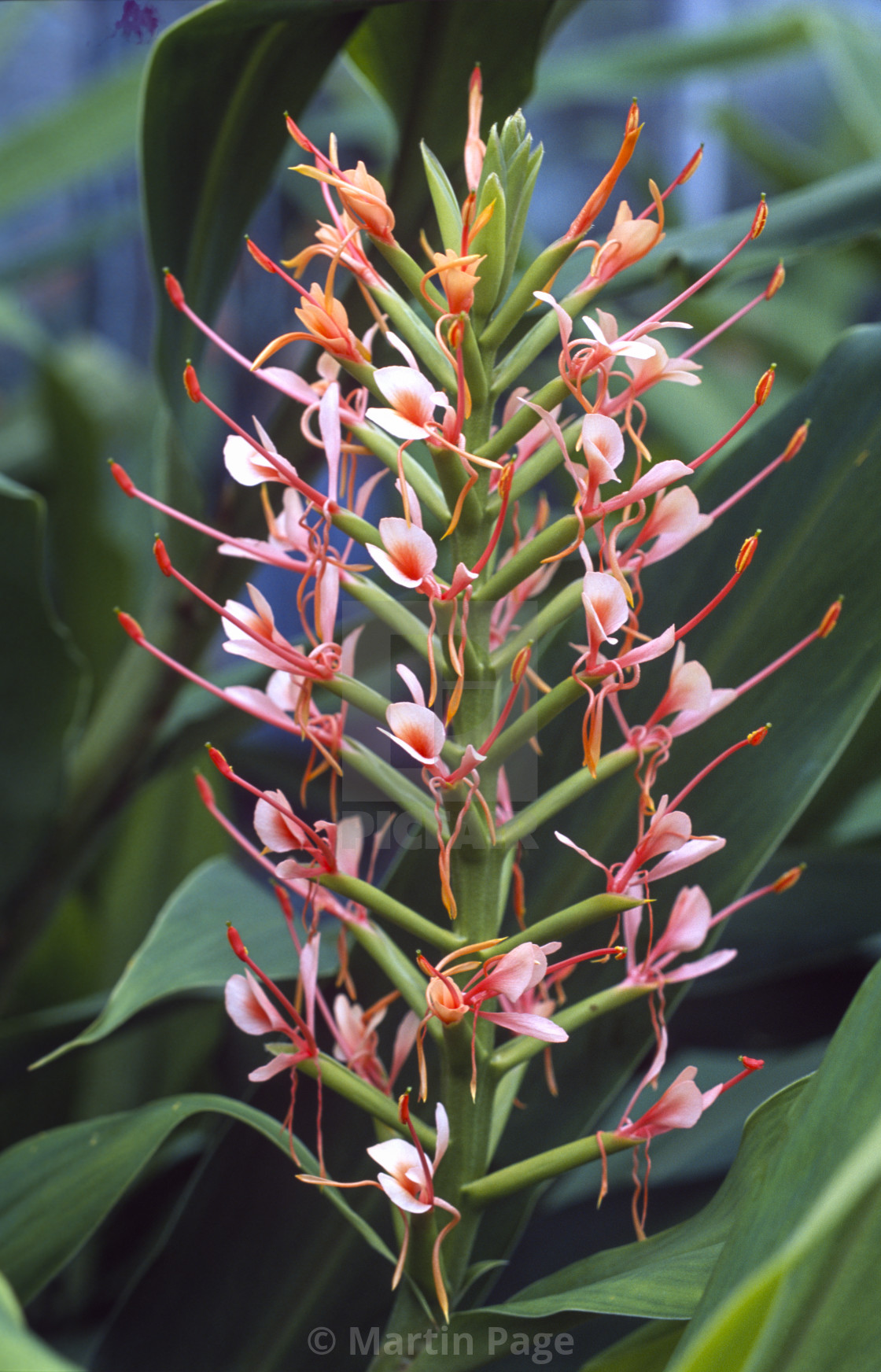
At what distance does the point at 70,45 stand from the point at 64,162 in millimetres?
154

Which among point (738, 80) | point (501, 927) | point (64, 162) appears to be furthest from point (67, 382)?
point (738, 80)

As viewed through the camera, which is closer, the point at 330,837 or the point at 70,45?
the point at 330,837

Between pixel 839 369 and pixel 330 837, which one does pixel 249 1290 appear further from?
pixel 839 369

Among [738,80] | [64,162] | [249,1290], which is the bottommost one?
[249,1290]

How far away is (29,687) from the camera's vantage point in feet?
1.30

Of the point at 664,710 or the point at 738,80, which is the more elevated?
the point at 738,80

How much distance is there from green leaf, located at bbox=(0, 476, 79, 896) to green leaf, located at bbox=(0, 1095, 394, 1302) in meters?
0.14

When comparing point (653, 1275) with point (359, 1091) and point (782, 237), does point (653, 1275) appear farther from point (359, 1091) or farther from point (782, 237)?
point (782, 237)

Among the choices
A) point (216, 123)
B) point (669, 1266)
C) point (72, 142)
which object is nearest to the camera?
point (669, 1266)

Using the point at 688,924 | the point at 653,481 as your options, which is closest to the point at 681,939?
the point at 688,924

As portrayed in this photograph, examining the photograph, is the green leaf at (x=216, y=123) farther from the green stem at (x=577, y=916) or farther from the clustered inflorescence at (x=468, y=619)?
the green stem at (x=577, y=916)

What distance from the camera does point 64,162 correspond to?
2.24 ft

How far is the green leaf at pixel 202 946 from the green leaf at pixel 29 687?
3.4 inches

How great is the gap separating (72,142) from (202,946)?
583 millimetres
